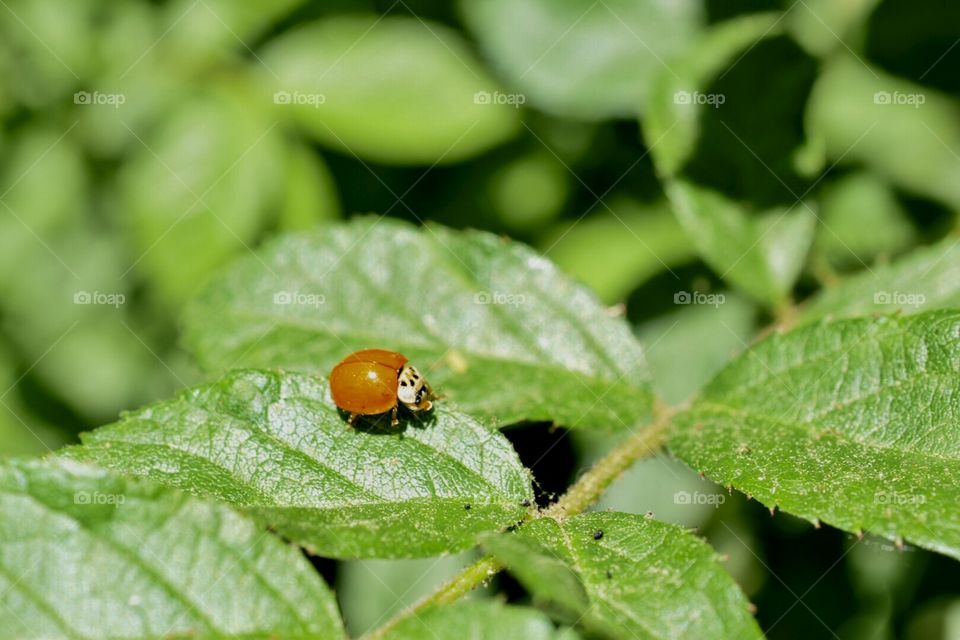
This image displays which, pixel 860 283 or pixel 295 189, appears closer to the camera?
pixel 860 283

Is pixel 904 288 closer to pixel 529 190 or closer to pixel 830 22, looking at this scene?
pixel 830 22

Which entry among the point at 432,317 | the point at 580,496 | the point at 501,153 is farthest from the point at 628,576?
the point at 501,153

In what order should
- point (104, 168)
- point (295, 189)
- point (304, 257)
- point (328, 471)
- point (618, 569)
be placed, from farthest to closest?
point (104, 168)
point (295, 189)
point (304, 257)
point (328, 471)
point (618, 569)

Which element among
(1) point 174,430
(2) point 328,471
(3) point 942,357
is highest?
(1) point 174,430

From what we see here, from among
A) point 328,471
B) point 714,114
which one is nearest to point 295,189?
point 714,114

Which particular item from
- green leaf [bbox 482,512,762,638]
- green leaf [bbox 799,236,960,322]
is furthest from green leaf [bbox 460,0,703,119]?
green leaf [bbox 482,512,762,638]

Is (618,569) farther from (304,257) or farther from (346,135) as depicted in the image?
(346,135)

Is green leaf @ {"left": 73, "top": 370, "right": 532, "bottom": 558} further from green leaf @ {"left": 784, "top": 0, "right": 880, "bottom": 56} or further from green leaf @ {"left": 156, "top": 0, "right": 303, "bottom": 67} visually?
green leaf @ {"left": 784, "top": 0, "right": 880, "bottom": 56}

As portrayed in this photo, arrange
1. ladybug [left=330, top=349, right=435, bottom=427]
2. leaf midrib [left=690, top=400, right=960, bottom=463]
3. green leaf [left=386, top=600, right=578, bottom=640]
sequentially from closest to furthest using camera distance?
1. green leaf [left=386, top=600, right=578, bottom=640]
2. leaf midrib [left=690, top=400, right=960, bottom=463]
3. ladybug [left=330, top=349, right=435, bottom=427]
